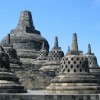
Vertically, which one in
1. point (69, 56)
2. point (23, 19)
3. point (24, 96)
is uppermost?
point (23, 19)

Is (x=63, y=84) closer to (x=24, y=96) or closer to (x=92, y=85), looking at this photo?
(x=92, y=85)

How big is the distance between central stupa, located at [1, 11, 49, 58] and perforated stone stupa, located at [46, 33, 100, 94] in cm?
2168

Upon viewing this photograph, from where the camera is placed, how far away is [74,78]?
21.9 metres

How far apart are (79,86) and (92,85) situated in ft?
2.61

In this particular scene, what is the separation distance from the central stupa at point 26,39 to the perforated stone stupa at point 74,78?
21685mm

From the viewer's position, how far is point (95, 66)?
4222 centimetres

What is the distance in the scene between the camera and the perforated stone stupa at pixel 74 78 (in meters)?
21.6

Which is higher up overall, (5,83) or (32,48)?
(32,48)

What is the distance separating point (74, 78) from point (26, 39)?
81.0 ft

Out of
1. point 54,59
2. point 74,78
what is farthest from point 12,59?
point 74,78

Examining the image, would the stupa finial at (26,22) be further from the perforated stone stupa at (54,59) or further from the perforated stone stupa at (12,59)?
the perforated stone stupa at (12,59)

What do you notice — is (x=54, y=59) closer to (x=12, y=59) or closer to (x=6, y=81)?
(x=12, y=59)

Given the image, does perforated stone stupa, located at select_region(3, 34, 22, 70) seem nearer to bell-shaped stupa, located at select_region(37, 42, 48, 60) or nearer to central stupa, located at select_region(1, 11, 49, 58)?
central stupa, located at select_region(1, 11, 49, 58)

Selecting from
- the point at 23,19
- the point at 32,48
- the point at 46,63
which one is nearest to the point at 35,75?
the point at 46,63
